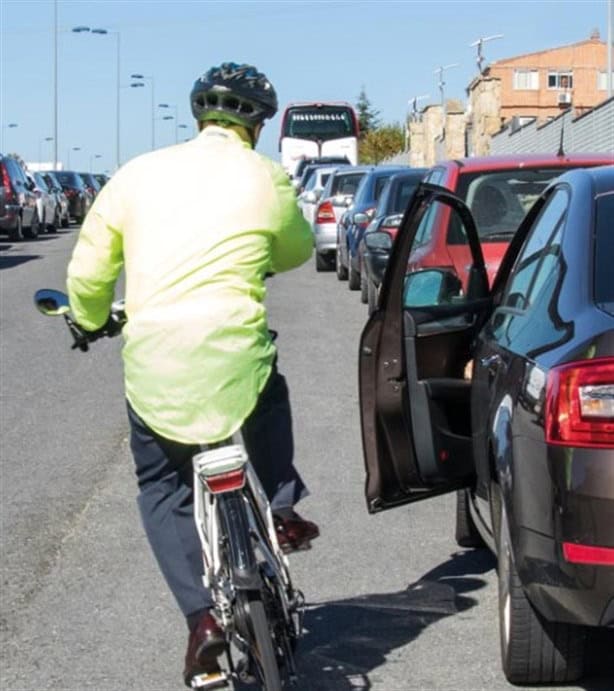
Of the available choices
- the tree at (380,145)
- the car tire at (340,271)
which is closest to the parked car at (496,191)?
the car tire at (340,271)

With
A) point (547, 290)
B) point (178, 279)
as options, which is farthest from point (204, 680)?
point (547, 290)

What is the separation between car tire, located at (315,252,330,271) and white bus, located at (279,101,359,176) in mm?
29931

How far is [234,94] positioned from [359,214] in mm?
15584

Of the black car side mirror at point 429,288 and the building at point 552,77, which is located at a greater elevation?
the building at point 552,77

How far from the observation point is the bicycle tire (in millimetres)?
4648

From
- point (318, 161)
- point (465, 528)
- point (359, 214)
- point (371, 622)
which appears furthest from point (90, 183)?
point (371, 622)

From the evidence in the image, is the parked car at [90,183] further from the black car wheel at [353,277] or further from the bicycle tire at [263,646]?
the bicycle tire at [263,646]

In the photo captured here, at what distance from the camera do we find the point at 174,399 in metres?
4.91

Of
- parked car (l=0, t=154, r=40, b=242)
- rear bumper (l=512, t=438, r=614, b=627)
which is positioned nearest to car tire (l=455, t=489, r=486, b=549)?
rear bumper (l=512, t=438, r=614, b=627)

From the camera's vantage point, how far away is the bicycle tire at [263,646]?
15.3 ft

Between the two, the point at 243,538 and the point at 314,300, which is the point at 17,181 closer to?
the point at 314,300

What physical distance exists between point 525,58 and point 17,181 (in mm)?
77609

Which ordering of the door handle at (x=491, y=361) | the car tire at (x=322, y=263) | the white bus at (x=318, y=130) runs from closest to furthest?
1. the door handle at (x=491, y=361)
2. the car tire at (x=322, y=263)
3. the white bus at (x=318, y=130)

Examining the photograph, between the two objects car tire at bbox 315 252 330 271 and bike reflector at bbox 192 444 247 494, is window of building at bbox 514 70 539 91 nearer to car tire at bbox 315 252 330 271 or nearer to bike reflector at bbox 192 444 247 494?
car tire at bbox 315 252 330 271
